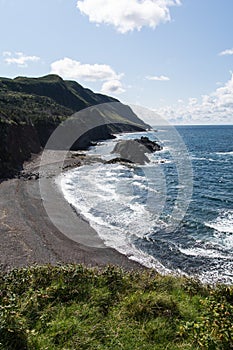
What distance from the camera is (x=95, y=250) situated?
1886 centimetres

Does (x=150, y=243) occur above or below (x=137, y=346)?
below

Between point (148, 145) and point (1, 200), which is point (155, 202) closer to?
A: point (1, 200)

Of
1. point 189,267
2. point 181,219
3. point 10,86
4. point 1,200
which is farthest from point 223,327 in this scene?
point 10,86

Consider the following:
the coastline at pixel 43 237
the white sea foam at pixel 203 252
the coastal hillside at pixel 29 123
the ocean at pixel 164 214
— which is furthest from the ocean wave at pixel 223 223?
the coastal hillside at pixel 29 123

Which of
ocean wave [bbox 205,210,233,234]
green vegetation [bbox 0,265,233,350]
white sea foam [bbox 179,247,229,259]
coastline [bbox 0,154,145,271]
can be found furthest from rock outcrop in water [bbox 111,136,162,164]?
green vegetation [bbox 0,265,233,350]

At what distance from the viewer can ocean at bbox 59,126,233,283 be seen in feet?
57.7

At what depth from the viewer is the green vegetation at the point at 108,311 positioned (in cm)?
594

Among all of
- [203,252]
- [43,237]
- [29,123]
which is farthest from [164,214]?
[29,123]

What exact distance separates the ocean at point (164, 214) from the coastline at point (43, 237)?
101 centimetres

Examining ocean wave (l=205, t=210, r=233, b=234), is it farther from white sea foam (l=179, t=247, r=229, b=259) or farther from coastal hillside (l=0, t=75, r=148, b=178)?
coastal hillside (l=0, t=75, r=148, b=178)

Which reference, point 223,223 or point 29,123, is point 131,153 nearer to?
point 29,123

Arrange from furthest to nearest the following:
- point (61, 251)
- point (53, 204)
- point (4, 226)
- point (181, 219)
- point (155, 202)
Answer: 1. point (155, 202)
2. point (53, 204)
3. point (181, 219)
4. point (4, 226)
5. point (61, 251)

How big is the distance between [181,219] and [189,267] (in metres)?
8.21

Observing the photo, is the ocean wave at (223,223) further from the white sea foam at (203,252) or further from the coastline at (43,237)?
the coastline at (43,237)
